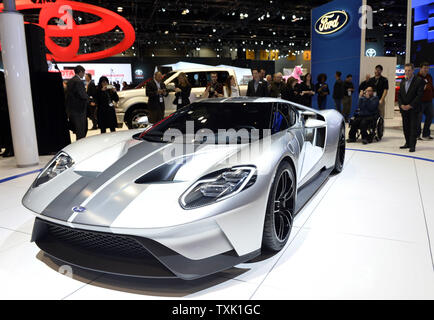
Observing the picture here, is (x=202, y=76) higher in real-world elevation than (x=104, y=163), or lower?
higher

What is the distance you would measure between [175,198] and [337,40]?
11.1 metres

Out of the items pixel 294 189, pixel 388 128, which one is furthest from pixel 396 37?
pixel 294 189

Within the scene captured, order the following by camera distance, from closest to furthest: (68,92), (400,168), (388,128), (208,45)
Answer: (400,168), (68,92), (388,128), (208,45)

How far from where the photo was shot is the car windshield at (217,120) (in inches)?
109

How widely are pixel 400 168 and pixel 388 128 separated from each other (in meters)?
5.01

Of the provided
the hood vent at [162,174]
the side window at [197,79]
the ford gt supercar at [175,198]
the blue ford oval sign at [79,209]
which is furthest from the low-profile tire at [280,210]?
the side window at [197,79]

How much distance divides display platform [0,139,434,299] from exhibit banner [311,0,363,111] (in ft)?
27.1

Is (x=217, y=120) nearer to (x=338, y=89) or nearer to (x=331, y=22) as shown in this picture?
(x=338, y=89)

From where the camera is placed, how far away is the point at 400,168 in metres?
4.90

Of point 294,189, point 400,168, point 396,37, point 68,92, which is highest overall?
point 396,37

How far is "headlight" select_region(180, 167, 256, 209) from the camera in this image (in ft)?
6.23

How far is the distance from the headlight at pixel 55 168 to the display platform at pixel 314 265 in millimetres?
522

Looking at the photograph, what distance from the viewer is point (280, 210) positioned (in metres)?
2.42
